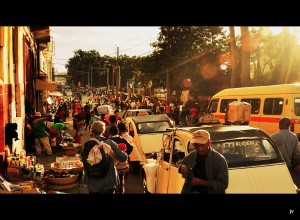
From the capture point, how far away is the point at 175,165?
247 inches

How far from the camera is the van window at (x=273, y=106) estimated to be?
44.2 ft

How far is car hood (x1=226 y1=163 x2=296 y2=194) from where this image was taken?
5398 millimetres

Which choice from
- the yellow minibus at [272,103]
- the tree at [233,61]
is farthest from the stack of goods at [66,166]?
the tree at [233,61]

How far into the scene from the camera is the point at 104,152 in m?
5.47

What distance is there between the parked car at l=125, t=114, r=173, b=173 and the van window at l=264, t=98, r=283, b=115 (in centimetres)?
444

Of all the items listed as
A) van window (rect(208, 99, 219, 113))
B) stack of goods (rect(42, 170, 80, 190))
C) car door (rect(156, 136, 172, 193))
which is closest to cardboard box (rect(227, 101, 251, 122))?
car door (rect(156, 136, 172, 193))

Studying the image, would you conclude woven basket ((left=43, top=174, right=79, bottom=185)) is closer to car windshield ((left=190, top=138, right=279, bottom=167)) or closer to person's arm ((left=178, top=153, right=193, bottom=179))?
car windshield ((left=190, top=138, right=279, bottom=167))

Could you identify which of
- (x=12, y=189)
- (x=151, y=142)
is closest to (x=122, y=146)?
(x=12, y=189)

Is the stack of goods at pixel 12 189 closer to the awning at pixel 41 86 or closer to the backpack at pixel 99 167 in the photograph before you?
the backpack at pixel 99 167

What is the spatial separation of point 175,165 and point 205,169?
1619 millimetres
